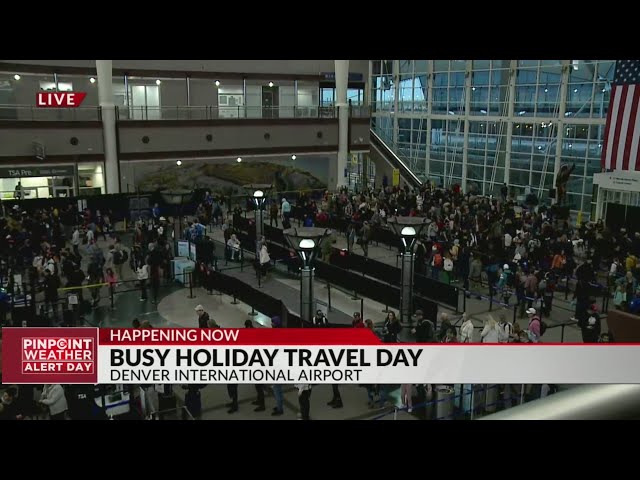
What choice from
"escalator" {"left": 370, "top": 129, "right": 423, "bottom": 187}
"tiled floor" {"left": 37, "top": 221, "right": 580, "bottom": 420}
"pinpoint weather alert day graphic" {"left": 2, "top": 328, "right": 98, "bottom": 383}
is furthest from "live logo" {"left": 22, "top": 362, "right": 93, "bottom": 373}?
"escalator" {"left": 370, "top": 129, "right": 423, "bottom": 187}

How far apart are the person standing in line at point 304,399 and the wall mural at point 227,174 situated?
1956 centimetres

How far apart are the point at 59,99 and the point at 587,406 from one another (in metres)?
26.1

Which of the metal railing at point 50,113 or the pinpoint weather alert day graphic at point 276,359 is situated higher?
the metal railing at point 50,113

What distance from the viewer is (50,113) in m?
25.5

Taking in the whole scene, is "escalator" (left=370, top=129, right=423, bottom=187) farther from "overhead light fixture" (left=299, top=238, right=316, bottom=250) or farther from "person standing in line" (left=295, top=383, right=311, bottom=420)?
"person standing in line" (left=295, top=383, right=311, bottom=420)

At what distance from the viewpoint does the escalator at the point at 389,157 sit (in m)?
34.1

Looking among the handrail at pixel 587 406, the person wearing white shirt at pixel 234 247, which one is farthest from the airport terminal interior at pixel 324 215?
the person wearing white shirt at pixel 234 247

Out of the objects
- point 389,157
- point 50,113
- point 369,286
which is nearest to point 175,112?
point 50,113

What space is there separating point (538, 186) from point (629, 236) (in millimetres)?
7979

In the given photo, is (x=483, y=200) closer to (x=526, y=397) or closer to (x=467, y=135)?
(x=467, y=135)

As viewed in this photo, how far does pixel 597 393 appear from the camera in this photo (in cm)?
333

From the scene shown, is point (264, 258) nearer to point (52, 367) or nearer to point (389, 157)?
point (52, 367)

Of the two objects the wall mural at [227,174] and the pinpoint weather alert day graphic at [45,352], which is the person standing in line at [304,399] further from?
the wall mural at [227,174]

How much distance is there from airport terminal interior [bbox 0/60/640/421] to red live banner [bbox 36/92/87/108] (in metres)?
0.11
